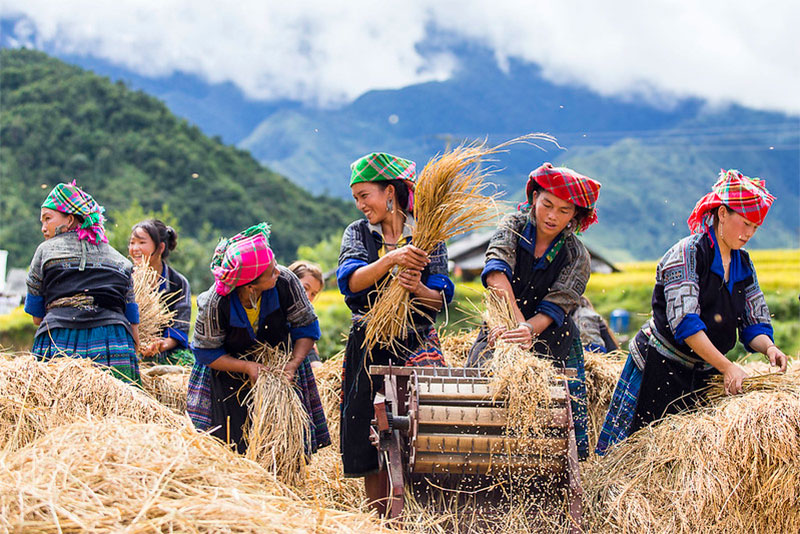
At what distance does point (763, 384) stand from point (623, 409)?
2.38 feet

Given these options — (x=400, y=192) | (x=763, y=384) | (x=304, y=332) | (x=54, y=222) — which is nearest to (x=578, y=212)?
(x=400, y=192)

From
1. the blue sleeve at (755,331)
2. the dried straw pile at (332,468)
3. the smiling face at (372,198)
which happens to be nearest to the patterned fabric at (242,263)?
the smiling face at (372,198)

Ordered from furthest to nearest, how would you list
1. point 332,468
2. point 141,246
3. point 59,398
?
point 141,246 → point 332,468 → point 59,398

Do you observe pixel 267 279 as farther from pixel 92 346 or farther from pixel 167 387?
pixel 167 387

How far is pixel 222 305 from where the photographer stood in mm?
4188

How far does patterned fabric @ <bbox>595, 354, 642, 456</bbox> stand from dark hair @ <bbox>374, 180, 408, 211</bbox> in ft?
4.78

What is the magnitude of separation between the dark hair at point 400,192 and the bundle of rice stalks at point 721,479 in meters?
1.67

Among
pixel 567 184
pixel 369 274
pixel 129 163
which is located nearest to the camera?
pixel 369 274

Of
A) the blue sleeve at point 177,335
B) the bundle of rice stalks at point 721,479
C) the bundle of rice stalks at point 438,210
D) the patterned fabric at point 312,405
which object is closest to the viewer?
the bundle of rice stalks at point 721,479

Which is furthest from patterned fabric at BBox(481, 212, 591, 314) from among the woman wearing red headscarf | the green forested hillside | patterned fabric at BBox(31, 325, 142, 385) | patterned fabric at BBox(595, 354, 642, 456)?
the green forested hillside

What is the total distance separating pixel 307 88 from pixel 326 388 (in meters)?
147

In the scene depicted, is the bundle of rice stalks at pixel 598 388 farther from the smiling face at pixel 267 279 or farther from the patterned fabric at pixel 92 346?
the patterned fabric at pixel 92 346

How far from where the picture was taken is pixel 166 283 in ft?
19.5

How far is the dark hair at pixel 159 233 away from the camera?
233 inches
